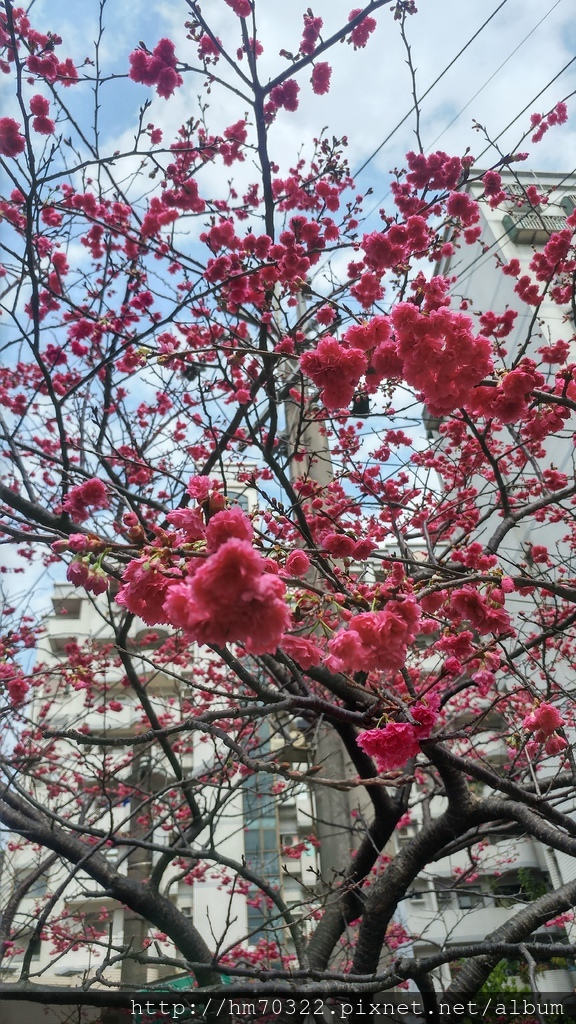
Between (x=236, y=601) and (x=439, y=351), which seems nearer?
(x=236, y=601)

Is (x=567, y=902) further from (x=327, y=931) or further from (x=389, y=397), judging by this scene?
(x=389, y=397)

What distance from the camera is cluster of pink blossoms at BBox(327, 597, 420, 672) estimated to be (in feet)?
5.97

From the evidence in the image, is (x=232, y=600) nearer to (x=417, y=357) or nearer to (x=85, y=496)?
(x=417, y=357)

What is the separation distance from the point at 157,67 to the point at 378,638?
4054 millimetres

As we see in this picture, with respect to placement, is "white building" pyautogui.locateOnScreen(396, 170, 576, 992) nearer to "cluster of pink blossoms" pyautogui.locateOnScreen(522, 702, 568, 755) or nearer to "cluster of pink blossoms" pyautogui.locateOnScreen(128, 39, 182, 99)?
"cluster of pink blossoms" pyautogui.locateOnScreen(128, 39, 182, 99)

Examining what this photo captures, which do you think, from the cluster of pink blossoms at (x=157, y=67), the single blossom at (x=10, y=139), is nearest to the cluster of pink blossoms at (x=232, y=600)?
the single blossom at (x=10, y=139)

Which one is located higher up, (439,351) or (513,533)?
(513,533)

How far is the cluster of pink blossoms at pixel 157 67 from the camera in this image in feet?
13.1

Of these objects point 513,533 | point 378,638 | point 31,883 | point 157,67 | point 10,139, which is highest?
point 513,533

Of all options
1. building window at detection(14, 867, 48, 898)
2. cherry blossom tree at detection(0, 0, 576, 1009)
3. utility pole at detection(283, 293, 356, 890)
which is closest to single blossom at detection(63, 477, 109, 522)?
cherry blossom tree at detection(0, 0, 576, 1009)

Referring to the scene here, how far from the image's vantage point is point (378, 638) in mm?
1818

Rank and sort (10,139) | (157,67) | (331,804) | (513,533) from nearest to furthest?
(10,139) → (157,67) → (331,804) → (513,533)

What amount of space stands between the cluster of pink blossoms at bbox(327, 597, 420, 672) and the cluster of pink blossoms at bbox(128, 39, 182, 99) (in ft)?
12.8

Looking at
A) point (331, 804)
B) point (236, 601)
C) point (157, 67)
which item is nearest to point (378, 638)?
point (236, 601)
